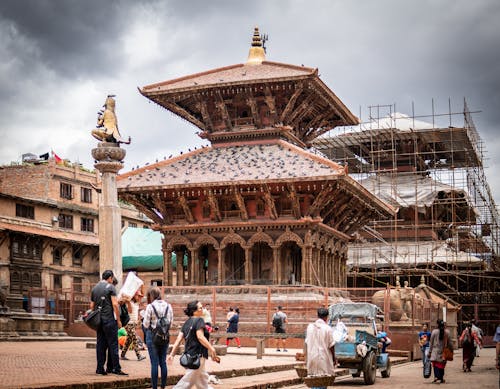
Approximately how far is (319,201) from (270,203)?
6.61 feet

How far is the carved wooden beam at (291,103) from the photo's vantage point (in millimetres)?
38997

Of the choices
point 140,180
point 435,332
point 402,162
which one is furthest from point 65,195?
point 435,332

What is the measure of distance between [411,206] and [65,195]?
25.8 meters

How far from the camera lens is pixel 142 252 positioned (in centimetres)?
6306

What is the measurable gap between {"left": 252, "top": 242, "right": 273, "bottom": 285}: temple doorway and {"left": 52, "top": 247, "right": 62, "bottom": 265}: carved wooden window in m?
27.2

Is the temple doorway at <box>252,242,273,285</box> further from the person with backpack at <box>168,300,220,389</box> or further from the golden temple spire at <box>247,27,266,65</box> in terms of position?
the person with backpack at <box>168,300,220,389</box>

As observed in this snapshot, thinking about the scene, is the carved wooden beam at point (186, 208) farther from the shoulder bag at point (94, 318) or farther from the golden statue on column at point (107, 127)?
the shoulder bag at point (94, 318)

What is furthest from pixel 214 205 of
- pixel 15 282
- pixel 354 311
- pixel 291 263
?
pixel 15 282

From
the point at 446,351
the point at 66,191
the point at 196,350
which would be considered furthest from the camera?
the point at 66,191

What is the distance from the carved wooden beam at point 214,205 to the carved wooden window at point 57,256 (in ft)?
89.2

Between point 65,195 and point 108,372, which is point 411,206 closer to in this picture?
point 65,195

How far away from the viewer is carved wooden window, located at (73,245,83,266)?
64750 millimetres

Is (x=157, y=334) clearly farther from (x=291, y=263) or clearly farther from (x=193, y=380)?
(x=291, y=263)

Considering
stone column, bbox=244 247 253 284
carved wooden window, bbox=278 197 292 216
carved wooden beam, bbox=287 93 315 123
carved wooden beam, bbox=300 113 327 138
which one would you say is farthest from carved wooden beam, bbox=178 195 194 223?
carved wooden beam, bbox=300 113 327 138
